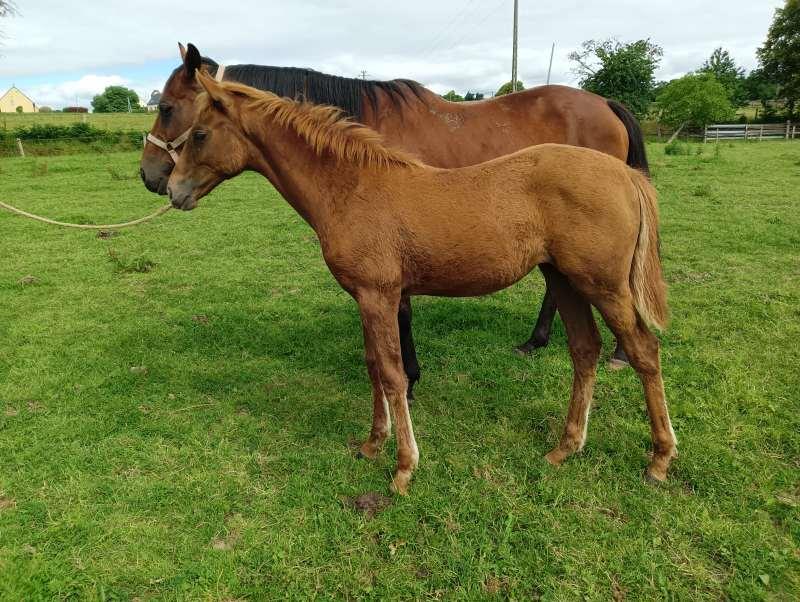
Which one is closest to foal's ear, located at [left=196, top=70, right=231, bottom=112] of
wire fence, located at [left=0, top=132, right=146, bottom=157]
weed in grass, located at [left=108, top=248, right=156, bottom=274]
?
weed in grass, located at [left=108, top=248, right=156, bottom=274]

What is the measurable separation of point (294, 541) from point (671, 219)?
8.63 meters

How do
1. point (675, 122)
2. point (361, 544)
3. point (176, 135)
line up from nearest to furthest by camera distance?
point (361, 544)
point (176, 135)
point (675, 122)

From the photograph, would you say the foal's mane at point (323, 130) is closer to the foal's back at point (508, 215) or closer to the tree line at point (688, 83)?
the foal's back at point (508, 215)

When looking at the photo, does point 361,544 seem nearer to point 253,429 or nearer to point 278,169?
point 253,429

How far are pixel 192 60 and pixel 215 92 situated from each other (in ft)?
3.62

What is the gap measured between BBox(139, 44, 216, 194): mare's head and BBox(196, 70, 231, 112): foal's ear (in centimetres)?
118

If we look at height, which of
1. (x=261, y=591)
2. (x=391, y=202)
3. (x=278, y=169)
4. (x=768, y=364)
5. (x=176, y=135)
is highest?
(x=176, y=135)

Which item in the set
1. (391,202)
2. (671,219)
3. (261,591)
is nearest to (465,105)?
(391,202)

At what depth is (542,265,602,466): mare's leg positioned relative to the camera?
121 inches

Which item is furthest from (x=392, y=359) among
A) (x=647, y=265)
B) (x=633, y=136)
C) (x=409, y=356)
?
(x=633, y=136)

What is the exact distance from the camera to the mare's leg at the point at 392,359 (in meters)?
2.72

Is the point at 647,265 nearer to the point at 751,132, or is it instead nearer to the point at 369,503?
the point at 369,503

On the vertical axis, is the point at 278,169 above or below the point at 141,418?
above

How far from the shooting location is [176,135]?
3908 mm
